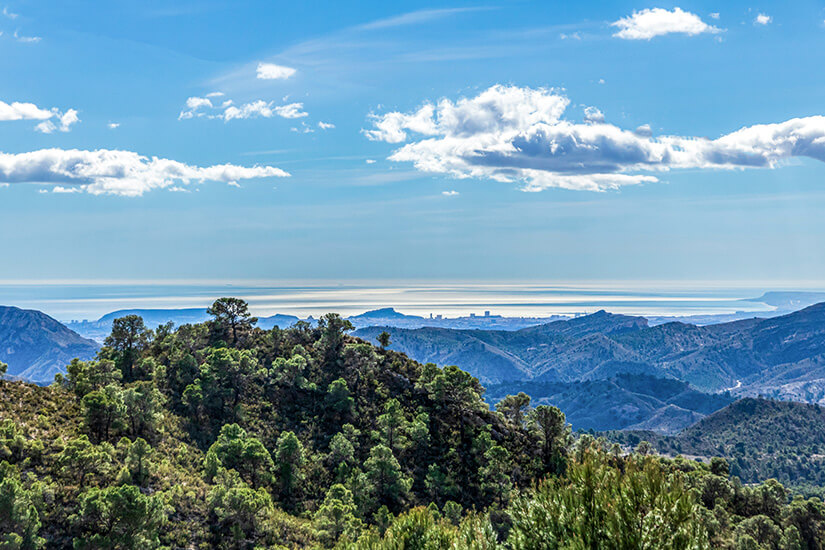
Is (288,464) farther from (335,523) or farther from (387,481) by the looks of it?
(335,523)

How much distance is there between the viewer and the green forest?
3356 centimetres

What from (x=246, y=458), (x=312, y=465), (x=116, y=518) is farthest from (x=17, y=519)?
(x=312, y=465)

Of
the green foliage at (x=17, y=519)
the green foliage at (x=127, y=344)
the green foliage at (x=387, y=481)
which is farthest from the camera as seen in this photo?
the green foliage at (x=127, y=344)

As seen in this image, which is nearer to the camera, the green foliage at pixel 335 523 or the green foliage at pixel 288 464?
Answer: the green foliage at pixel 335 523

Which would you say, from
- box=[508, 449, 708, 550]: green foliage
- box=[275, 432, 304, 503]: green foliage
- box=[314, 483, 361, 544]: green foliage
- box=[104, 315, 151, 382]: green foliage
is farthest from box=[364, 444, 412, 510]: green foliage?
box=[508, 449, 708, 550]: green foliage

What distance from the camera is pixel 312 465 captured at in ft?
378

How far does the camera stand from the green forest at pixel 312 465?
110 feet

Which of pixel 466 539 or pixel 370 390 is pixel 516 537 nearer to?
pixel 466 539

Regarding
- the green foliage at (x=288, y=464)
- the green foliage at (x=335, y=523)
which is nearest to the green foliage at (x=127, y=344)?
the green foliage at (x=288, y=464)

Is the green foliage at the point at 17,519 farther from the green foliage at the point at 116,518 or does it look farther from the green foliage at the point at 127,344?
the green foliage at the point at 127,344

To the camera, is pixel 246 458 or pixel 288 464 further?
pixel 288 464

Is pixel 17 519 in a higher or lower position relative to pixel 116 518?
higher

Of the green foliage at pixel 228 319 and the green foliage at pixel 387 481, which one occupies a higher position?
the green foliage at pixel 228 319

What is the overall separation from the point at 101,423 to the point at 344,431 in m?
47.4
